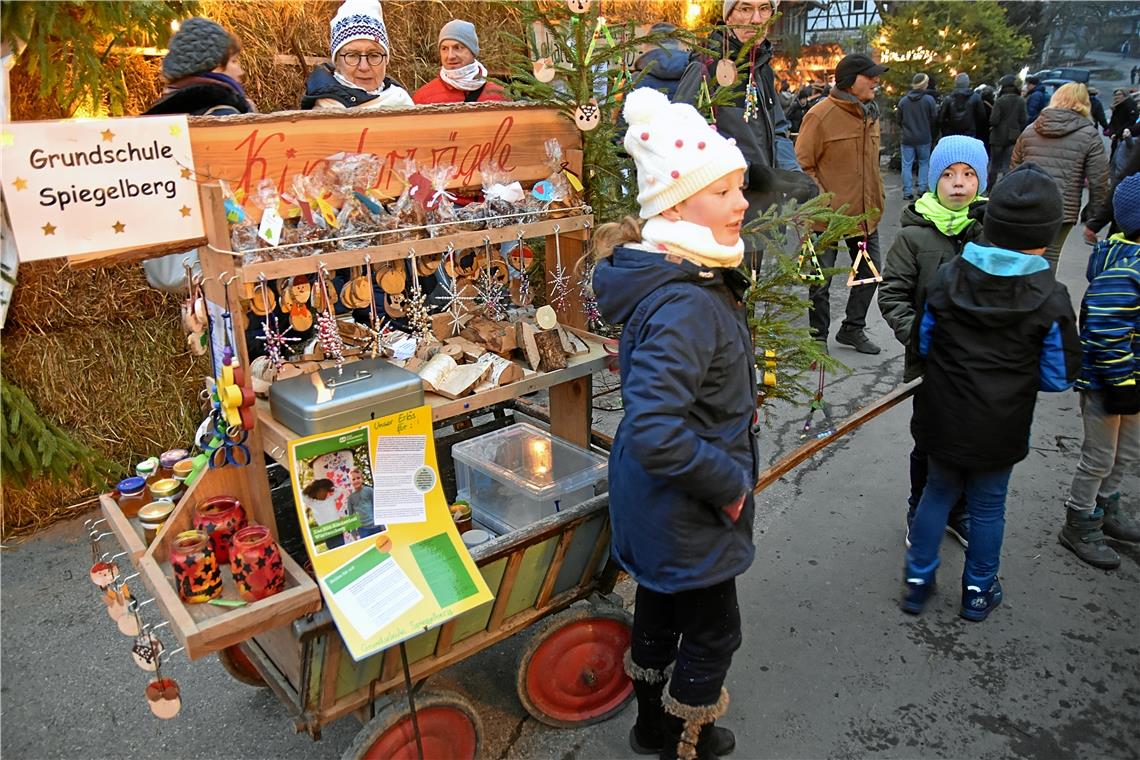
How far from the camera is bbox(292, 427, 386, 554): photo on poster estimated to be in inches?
80.1

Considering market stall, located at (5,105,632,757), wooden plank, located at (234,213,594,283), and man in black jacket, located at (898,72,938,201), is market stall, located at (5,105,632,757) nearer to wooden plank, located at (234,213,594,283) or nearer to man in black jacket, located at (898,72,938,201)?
wooden plank, located at (234,213,594,283)

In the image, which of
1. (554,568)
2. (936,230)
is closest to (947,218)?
(936,230)

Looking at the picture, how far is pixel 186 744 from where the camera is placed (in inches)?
106

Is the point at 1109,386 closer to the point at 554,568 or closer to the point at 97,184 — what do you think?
the point at 554,568

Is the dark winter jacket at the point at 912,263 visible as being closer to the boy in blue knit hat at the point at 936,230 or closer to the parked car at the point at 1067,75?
the boy in blue knit hat at the point at 936,230

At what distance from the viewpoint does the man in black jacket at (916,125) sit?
476 inches

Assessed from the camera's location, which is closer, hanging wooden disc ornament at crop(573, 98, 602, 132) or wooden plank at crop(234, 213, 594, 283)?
wooden plank at crop(234, 213, 594, 283)

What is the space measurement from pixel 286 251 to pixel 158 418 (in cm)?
275

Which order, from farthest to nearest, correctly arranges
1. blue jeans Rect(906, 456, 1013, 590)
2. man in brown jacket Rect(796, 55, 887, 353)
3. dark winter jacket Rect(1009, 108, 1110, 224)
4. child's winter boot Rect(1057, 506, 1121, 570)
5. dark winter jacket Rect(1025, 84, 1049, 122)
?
1. dark winter jacket Rect(1025, 84, 1049, 122)
2. dark winter jacket Rect(1009, 108, 1110, 224)
3. man in brown jacket Rect(796, 55, 887, 353)
4. child's winter boot Rect(1057, 506, 1121, 570)
5. blue jeans Rect(906, 456, 1013, 590)

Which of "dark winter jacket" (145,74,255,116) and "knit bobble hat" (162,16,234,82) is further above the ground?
"knit bobble hat" (162,16,234,82)

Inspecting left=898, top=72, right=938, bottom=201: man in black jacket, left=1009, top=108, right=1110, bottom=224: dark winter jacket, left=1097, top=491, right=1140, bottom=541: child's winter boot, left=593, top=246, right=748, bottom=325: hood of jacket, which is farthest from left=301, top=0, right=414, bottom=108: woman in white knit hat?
left=898, top=72, right=938, bottom=201: man in black jacket

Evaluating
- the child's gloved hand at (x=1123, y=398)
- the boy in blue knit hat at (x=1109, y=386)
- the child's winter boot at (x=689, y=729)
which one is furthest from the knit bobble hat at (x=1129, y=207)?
the child's winter boot at (x=689, y=729)

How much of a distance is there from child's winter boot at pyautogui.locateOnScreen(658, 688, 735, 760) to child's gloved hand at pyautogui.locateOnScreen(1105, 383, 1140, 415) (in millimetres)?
2191

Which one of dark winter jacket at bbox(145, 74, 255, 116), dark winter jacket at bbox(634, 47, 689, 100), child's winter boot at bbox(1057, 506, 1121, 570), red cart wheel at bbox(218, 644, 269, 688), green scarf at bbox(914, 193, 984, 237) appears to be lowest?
child's winter boot at bbox(1057, 506, 1121, 570)
